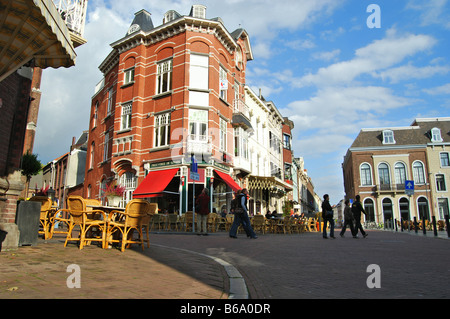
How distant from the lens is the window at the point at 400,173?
43.8 m

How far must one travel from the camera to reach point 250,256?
23.0ft

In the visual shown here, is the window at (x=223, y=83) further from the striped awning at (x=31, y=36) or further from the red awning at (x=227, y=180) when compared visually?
the striped awning at (x=31, y=36)

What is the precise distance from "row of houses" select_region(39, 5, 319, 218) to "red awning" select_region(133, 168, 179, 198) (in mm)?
64

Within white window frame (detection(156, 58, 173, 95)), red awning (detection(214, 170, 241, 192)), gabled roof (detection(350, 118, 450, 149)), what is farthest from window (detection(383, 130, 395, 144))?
white window frame (detection(156, 58, 173, 95))

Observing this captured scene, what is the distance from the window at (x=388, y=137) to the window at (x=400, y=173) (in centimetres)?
336

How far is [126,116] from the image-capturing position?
76.9ft

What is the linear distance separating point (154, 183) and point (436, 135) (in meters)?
40.9

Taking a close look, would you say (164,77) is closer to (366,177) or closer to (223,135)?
(223,135)

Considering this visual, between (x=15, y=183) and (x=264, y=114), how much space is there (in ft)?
90.4

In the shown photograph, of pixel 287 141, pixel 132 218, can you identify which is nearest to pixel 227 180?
pixel 132 218

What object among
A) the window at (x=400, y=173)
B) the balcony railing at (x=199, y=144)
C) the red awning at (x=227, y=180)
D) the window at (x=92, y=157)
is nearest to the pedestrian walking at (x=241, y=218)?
the red awning at (x=227, y=180)
